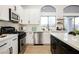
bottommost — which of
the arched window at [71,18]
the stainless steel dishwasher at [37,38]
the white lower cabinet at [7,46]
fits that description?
the stainless steel dishwasher at [37,38]

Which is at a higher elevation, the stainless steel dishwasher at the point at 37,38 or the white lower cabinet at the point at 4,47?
the white lower cabinet at the point at 4,47

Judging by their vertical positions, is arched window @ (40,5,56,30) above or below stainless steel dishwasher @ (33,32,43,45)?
above

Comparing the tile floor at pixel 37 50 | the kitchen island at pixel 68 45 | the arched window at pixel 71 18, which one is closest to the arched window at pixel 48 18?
the arched window at pixel 71 18

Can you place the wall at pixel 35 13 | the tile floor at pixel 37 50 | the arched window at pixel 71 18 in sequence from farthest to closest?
the arched window at pixel 71 18, the wall at pixel 35 13, the tile floor at pixel 37 50

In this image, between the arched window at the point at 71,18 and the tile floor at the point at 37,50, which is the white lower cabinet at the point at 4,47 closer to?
the tile floor at the point at 37,50

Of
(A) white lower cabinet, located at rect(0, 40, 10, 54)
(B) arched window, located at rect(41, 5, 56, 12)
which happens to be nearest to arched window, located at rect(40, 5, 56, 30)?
(B) arched window, located at rect(41, 5, 56, 12)

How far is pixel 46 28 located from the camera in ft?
29.3

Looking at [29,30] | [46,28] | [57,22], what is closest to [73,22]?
[57,22]

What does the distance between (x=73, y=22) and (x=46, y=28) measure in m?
1.76

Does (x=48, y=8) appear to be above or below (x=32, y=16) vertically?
above

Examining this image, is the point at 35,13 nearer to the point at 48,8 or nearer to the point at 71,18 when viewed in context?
the point at 48,8

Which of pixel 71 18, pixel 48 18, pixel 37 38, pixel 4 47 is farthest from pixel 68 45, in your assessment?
pixel 71 18

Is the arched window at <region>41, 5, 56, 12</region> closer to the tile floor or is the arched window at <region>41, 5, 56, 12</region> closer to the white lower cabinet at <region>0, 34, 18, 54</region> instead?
the tile floor
